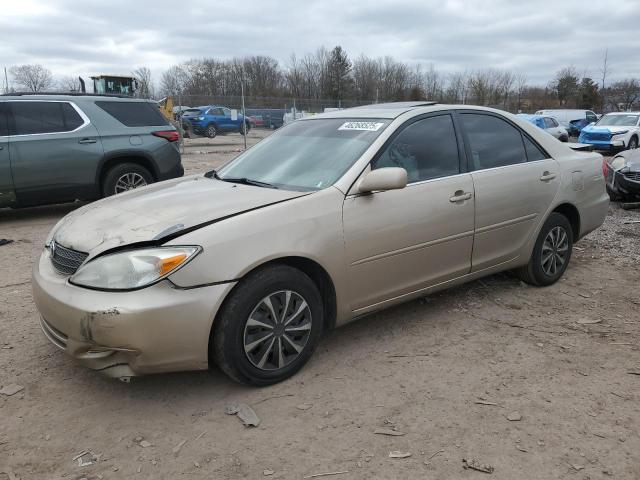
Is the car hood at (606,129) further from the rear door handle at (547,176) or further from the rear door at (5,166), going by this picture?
the rear door at (5,166)

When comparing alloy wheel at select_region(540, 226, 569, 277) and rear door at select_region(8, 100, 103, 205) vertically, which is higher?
rear door at select_region(8, 100, 103, 205)

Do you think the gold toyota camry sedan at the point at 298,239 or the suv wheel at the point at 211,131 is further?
the suv wheel at the point at 211,131

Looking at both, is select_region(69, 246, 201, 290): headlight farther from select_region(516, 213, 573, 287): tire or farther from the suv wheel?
the suv wheel

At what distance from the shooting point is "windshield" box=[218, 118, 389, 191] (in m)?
3.50

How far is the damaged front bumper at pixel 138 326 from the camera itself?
103 inches

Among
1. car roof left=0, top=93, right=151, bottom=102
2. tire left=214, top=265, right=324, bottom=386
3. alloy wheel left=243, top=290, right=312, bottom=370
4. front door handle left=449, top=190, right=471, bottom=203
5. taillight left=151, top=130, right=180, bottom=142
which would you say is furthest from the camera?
taillight left=151, top=130, right=180, bottom=142

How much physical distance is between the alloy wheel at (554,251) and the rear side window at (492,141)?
2.53ft

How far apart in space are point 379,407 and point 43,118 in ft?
21.5

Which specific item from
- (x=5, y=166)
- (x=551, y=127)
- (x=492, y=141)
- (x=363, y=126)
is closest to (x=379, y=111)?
(x=363, y=126)

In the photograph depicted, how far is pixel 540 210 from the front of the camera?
175 inches

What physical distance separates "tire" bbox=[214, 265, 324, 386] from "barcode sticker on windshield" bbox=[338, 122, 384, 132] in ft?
4.03

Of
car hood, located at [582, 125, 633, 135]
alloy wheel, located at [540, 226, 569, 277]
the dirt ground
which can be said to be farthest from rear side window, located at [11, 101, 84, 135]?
car hood, located at [582, 125, 633, 135]

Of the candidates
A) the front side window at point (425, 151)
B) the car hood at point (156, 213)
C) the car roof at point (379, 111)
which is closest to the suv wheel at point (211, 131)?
the car roof at point (379, 111)

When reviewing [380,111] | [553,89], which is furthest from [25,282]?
[553,89]
